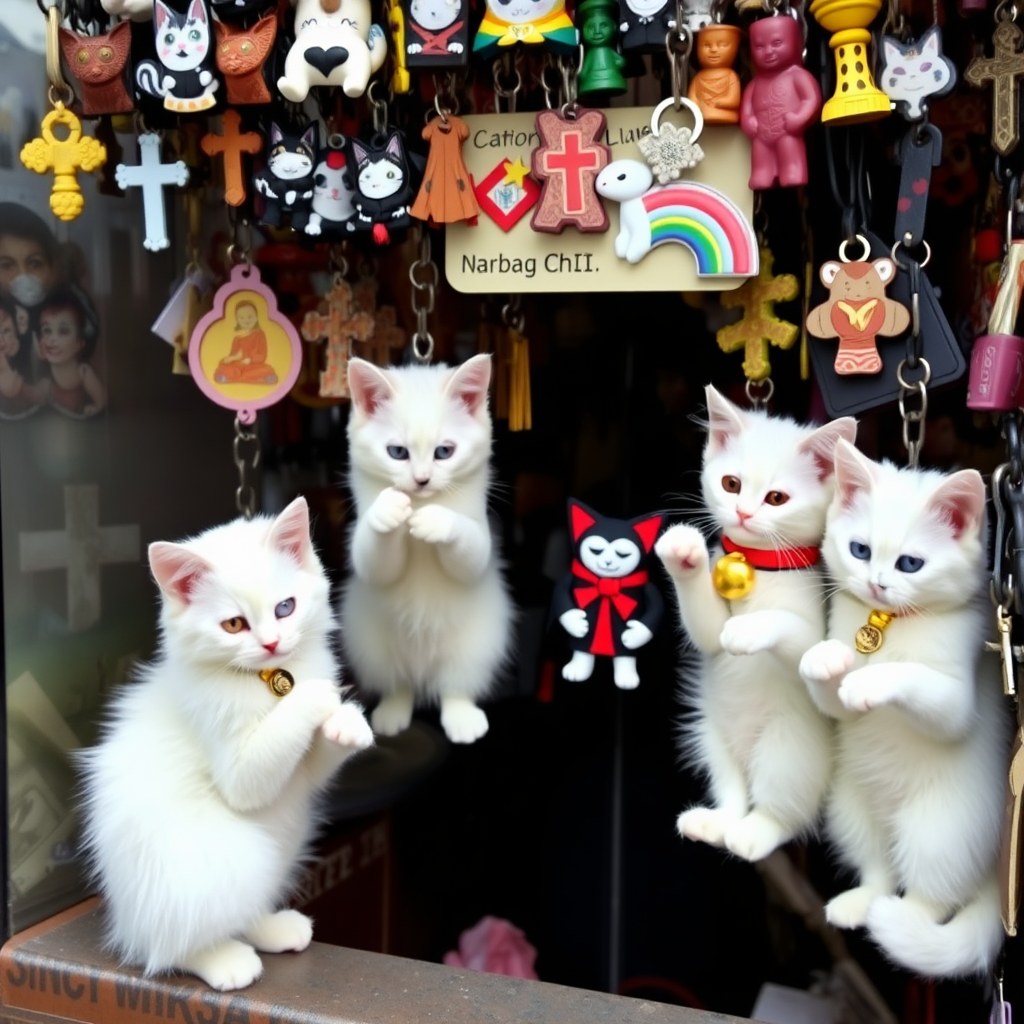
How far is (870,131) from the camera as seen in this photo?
2.70 feet

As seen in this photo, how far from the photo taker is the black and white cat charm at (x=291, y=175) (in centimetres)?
84

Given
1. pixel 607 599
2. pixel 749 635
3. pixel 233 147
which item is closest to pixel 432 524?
pixel 607 599

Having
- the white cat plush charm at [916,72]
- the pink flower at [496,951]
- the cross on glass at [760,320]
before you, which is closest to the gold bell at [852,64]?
the white cat plush charm at [916,72]

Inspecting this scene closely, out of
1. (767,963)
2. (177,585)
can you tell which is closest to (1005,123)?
(177,585)

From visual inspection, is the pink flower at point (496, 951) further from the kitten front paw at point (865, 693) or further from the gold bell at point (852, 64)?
the gold bell at point (852, 64)

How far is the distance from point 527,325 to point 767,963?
868mm

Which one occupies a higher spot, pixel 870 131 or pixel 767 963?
pixel 870 131

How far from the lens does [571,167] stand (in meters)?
0.80

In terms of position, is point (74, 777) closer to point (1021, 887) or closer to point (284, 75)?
point (284, 75)

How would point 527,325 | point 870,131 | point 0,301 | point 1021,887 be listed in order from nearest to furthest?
1. point 1021,887
2. point 870,131
3. point 0,301
4. point 527,325

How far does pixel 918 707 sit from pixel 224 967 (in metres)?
0.60

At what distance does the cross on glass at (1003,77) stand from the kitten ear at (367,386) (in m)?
0.50

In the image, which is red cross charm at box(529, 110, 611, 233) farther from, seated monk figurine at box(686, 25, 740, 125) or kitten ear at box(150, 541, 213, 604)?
kitten ear at box(150, 541, 213, 604)

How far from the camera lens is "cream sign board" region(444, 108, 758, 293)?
79cm
